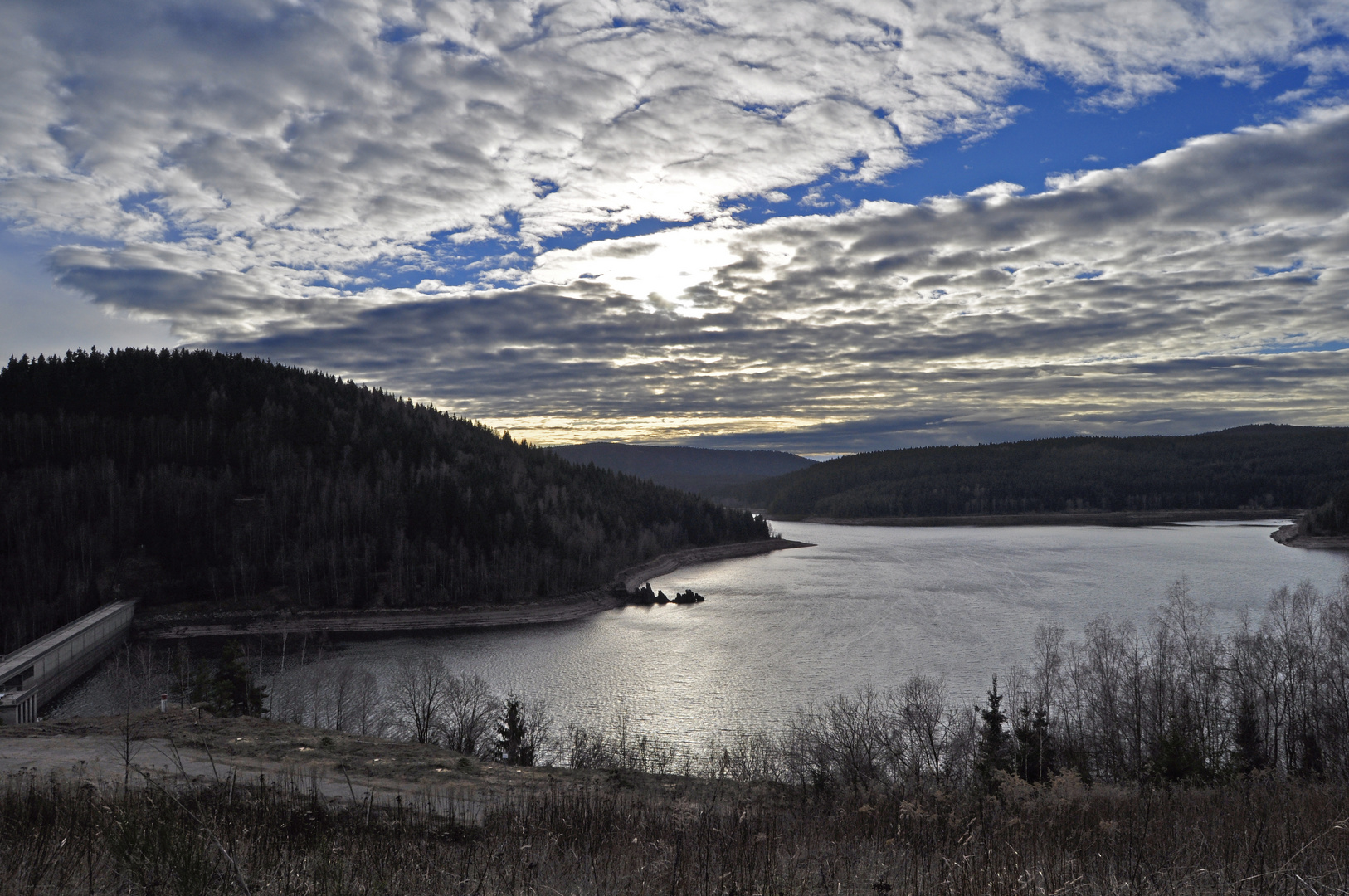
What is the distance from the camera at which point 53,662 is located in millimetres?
51625

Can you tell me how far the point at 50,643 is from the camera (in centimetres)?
5388

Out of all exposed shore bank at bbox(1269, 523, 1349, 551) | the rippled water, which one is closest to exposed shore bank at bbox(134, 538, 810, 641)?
the rippled water

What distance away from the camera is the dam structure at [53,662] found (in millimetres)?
42812

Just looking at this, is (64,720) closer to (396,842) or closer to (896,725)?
(396,842)

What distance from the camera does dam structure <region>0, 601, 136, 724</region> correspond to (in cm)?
4281

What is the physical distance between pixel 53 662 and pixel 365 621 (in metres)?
27.3

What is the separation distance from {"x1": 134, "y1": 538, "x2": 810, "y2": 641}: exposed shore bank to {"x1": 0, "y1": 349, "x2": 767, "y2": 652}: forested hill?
3.30 meters

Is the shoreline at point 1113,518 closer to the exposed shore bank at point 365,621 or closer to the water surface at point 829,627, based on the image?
the water surface at point 829,627

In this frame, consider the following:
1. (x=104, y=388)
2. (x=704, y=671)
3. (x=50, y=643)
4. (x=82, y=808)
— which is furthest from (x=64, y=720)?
(x=104, y=388)

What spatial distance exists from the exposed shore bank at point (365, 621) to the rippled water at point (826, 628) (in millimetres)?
5084

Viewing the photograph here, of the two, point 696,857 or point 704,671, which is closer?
point 696,857

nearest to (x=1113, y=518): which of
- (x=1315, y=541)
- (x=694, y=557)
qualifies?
(x=1315, y=541)

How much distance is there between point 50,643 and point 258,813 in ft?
205

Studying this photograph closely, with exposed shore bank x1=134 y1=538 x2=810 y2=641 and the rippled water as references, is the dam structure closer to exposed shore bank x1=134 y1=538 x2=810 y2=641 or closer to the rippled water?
exposed shore bank x1=134 y1=538 x2=810 y2=641
